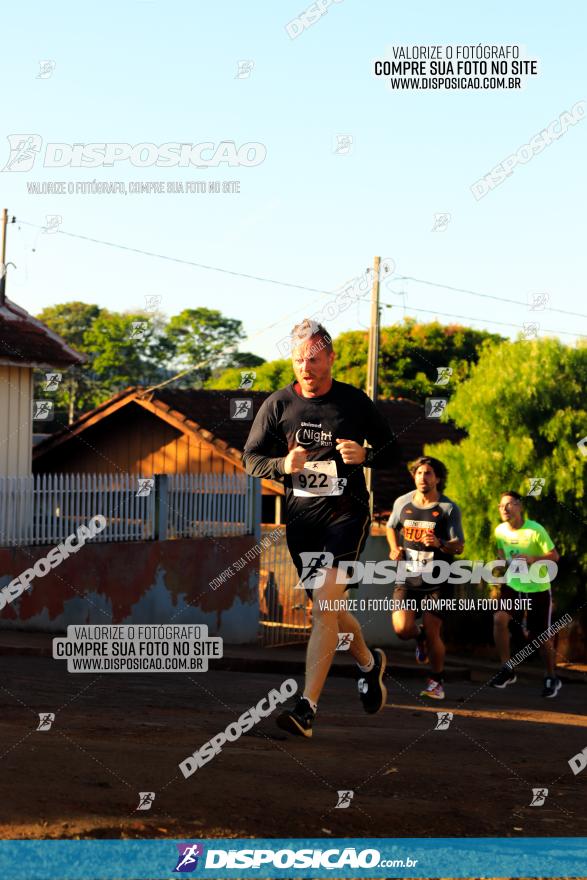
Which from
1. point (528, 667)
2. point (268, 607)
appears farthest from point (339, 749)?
point (528, 667)

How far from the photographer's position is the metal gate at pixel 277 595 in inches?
790

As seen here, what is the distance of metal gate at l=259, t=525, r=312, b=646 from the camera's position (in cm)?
2008

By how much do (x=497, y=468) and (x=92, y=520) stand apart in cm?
874

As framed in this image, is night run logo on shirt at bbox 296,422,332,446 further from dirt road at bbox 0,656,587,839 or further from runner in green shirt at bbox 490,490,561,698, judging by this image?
runner in green shirt at bbox 490,490,561,698

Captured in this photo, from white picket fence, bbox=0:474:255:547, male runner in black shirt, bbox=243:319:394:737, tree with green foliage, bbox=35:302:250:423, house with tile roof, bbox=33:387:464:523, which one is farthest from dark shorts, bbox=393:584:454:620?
tree with green foliage, bbox=35:302:250:423

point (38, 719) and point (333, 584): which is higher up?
point (333, 584)

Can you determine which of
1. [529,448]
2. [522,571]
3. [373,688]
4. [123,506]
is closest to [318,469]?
[373,688]

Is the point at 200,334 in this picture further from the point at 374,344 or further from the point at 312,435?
the point at 312,435

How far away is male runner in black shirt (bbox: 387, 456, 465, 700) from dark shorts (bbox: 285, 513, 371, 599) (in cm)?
355

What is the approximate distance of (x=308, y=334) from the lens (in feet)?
21.8

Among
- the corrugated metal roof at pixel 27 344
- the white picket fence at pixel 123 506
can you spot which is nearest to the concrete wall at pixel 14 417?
the corrugated metal roof at pixel 27 344

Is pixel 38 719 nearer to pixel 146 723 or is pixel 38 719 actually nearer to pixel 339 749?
pixel 146 723

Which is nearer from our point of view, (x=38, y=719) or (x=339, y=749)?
(x=339, y=749)

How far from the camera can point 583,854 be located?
15.8ft
